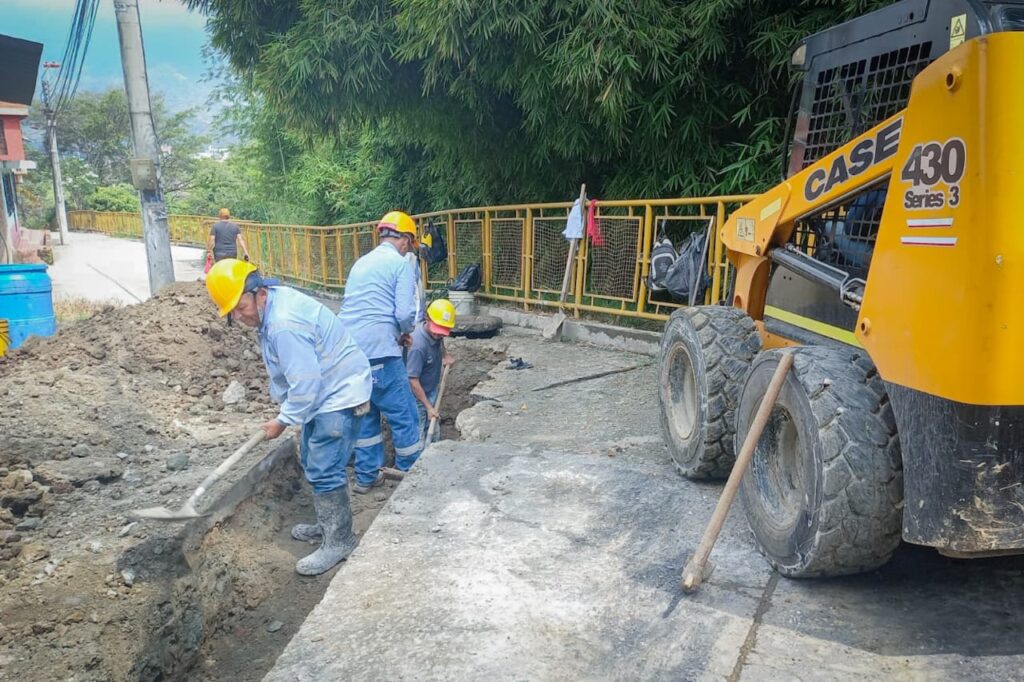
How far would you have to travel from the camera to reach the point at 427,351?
5676 mm

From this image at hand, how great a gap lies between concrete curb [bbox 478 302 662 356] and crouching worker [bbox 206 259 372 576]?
368 cm

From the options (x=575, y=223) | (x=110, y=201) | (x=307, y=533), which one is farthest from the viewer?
(x=110, y=201)

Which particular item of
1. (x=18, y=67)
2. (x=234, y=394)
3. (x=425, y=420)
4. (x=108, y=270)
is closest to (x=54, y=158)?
(x=108, y=270)

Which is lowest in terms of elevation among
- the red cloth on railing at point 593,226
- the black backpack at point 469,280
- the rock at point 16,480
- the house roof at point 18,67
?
the rock at point 16,480

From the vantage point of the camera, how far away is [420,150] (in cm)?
1423

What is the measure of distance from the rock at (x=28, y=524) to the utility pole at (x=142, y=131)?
5.28 m

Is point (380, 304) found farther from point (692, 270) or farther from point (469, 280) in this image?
point (469, 280)

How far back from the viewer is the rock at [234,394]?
6520 mm

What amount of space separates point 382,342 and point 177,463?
1.57 m

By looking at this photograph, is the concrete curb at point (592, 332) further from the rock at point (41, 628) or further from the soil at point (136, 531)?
the rock at point (41, 628)

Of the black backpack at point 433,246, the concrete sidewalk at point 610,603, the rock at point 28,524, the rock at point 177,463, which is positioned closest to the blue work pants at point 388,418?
the rock at point 177,463

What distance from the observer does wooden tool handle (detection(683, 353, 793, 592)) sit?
2648 mm

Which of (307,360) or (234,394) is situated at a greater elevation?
(307,360)

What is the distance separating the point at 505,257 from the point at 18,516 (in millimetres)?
6851
